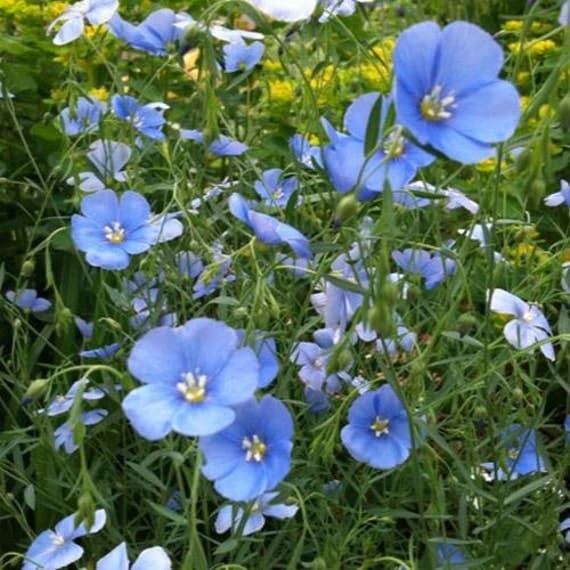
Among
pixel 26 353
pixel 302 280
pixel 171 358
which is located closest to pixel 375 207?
pixel 302 280

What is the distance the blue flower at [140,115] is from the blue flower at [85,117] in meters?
0.03

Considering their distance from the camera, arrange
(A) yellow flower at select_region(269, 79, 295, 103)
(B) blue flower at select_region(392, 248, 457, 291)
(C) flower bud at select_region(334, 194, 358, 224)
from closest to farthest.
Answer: (C) flower bud at select_region(334, 194, 358, 224)
(B) blue flower at select_region(392, 248, 457, 291)
(A) yellow flower at select_region(269, 79, 295, 103)

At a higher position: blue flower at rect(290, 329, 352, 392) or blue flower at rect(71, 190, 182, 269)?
blue flower at rect(71, 190, 182, 269)

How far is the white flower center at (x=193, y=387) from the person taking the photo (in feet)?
3.70

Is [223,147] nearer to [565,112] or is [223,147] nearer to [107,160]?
[107,160]

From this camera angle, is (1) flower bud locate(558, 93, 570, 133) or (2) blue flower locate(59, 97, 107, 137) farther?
(2) blue flower locate(59, 97, 107, 137)

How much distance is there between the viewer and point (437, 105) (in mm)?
1123

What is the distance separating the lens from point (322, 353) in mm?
1486


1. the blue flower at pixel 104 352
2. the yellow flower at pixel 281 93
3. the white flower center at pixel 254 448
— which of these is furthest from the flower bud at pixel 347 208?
the yellow flower at pixel 281 93

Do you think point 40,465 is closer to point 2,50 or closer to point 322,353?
point 322,353

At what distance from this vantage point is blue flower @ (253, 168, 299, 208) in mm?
1700

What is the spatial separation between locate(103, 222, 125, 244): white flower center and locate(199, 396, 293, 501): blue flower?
1.49ft

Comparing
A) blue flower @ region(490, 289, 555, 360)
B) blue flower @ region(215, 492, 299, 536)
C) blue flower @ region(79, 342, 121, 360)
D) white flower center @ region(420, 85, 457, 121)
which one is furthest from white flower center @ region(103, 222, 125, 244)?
white flower center @ region(420, 85, 457, 121)

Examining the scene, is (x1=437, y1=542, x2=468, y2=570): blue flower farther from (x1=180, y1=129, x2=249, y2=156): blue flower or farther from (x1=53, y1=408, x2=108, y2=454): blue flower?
(x1=180, y1=129, x2=249, y2=156): blue flower
